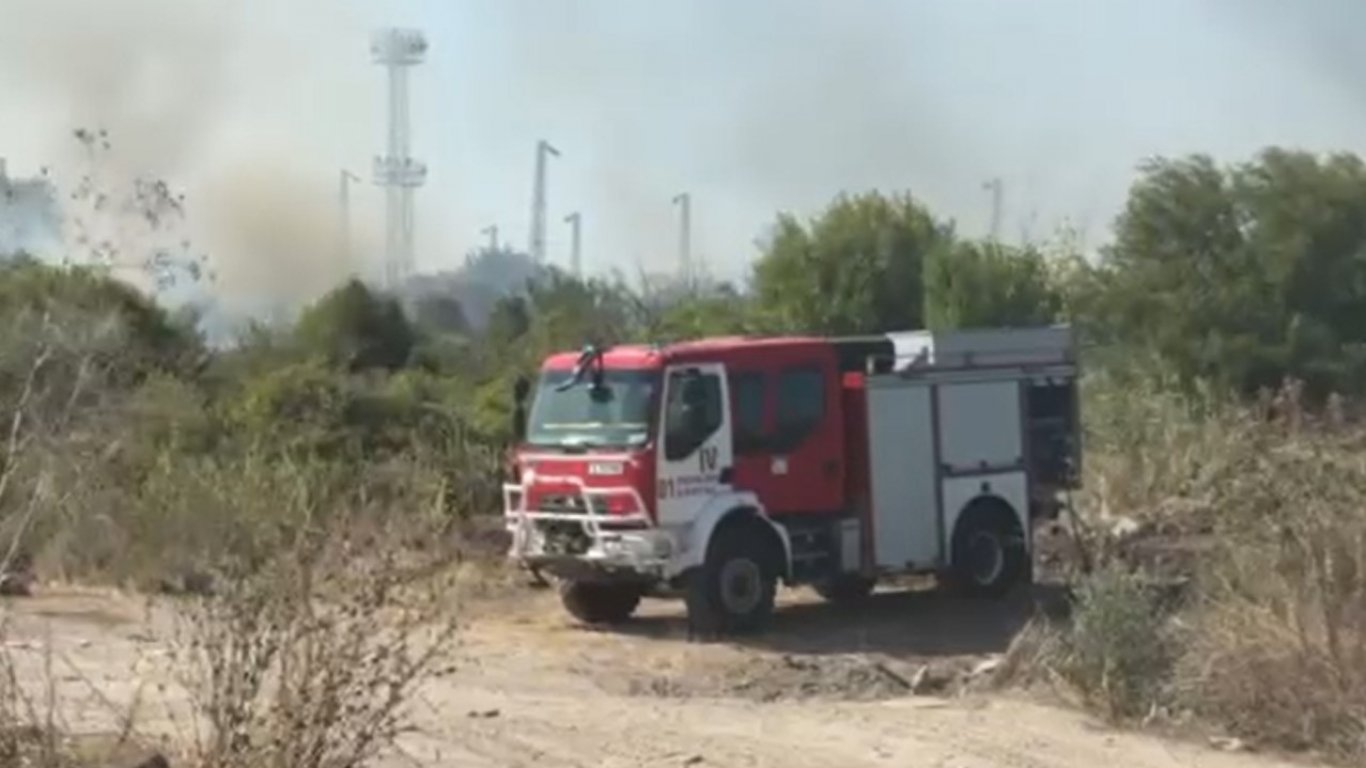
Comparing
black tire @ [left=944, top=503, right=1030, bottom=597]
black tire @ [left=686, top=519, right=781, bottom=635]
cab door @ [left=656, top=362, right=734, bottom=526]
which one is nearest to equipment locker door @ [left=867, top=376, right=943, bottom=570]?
black tire @ [left=944, top=503, right=1030, bottom=597]

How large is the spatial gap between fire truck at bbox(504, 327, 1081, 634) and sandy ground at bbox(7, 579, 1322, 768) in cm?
54

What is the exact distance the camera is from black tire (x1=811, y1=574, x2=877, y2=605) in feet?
79.2

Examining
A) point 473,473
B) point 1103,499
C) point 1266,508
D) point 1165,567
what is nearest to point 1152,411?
point 1103,499

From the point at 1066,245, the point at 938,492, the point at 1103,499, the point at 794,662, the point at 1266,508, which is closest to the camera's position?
the point at 1266,508

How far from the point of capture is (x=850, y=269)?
45438 mm

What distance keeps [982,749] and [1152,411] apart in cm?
1809

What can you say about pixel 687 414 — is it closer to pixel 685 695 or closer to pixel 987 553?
pixel 685 695

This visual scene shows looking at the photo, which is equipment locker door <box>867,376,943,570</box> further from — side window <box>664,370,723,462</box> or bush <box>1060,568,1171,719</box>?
bush <box>1060,568,1171,719</box>

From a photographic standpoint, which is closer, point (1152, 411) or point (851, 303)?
point (1152, 411)

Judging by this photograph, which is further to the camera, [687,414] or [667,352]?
[667,352]

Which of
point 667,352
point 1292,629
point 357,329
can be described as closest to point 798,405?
point 667,352

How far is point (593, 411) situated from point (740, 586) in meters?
2.01

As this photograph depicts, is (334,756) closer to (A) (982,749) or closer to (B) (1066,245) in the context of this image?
(A) (982,749)

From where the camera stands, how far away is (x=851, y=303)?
4494 cm
